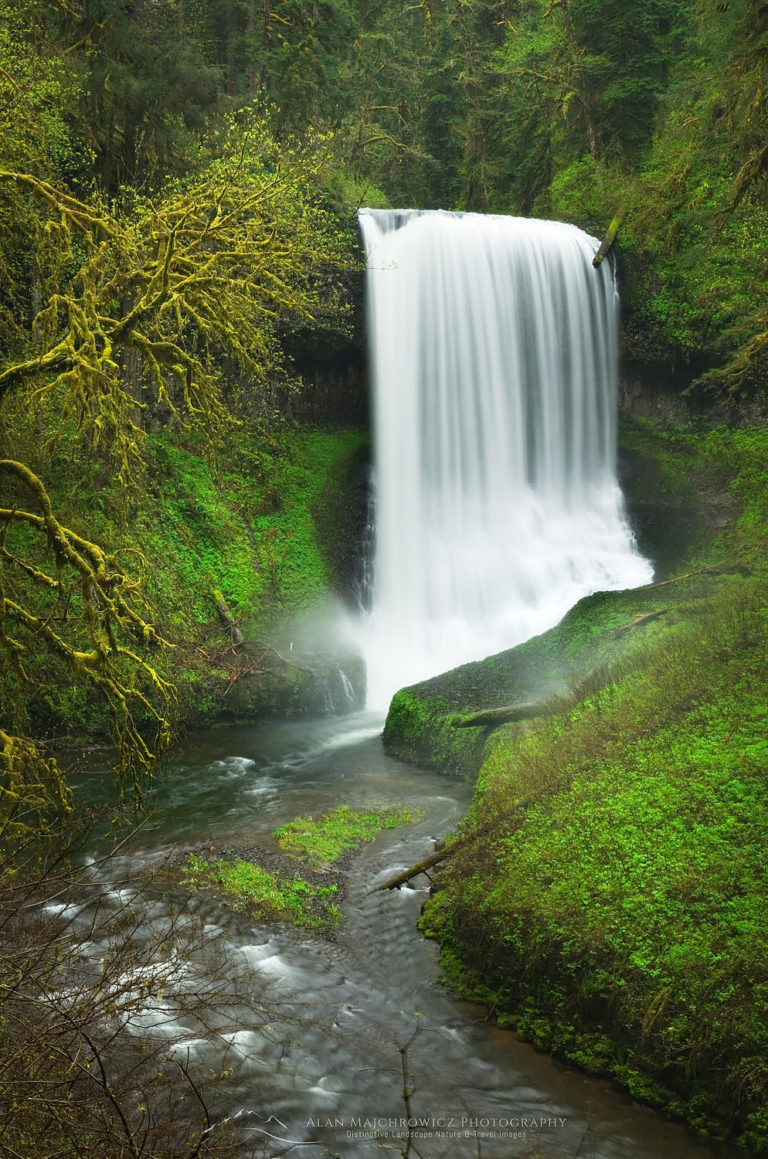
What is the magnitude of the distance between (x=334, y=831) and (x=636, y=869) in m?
3.81

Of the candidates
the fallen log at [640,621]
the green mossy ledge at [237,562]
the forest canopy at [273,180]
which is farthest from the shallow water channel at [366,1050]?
the fallen log at [640,621]

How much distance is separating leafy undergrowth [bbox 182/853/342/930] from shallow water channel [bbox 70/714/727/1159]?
16 centimetres

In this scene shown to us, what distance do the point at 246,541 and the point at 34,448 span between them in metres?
9.04

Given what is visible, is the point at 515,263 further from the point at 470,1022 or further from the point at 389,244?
the point at 470,1022

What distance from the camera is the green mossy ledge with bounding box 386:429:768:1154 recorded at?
484 cm

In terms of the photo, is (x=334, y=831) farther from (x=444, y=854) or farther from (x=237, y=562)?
(x=237, y=562)

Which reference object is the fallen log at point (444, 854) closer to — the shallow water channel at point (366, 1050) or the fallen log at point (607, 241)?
the shallow water channel at point (366, 1050)

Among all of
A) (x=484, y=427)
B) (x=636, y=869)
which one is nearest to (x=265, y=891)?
(x=636, y=869)

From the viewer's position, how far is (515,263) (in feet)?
68.0

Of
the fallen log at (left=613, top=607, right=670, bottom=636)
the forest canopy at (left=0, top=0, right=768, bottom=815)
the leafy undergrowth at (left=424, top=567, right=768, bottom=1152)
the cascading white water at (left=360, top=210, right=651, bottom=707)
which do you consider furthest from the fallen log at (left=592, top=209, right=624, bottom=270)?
the leafy undergrowth at (left=424, top=567, right=768, bottom=1152)

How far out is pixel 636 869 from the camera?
19.9ft

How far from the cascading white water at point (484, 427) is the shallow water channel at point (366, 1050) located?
36.3 ft

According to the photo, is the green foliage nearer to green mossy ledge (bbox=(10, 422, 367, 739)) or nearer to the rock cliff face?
green mossy ledge (bbox=(10, 422, 367, 739))

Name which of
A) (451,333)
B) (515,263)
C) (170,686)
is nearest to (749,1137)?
(170,686)
